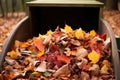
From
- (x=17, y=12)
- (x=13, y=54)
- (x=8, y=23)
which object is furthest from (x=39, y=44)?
(x=17, y=12)

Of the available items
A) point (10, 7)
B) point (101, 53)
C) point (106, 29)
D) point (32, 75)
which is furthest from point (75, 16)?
point (10, 7)

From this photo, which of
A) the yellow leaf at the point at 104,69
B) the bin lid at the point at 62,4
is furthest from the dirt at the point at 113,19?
the yellow leaf at the point at 104,69

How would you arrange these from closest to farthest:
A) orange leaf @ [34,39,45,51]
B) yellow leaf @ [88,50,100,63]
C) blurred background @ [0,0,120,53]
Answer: yellow leaf @ [88,50,100,63] < orange leaf @ [34,39,45,51] < blurred background @ [0,0,120,53]

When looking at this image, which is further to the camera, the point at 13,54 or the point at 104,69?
the point at 13,54

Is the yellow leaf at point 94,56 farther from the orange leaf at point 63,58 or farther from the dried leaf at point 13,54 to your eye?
the dried leaf at point 13,54

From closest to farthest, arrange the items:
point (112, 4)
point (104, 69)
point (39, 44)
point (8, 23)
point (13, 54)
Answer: point (104, 69) < point (13, 54) < point (39, 44) < point (8, 23) < point (112, 4)

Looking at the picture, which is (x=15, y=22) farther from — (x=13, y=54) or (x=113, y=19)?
(x=13, y=54)

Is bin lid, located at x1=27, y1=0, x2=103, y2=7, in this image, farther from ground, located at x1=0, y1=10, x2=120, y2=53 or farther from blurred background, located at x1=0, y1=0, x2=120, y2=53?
blurred background, located at x1=0, y1=0, x2=120, y2=53

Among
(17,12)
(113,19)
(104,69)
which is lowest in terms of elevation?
(17,12)

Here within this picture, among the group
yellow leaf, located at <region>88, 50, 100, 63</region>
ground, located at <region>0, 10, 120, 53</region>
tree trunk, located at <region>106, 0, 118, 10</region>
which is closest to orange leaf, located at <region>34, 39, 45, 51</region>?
yellow leaf, located at <region>88, 50, 100, 63</region>

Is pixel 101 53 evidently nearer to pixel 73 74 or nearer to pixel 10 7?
pixel 73 74

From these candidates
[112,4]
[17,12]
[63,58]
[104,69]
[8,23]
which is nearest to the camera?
[104,69]

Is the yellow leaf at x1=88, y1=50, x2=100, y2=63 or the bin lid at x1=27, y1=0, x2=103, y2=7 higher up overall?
the bin lid at x1=27, y1=0, x2=103, y2=7
